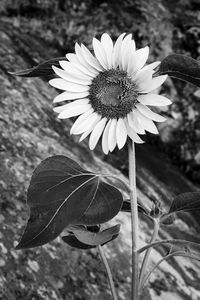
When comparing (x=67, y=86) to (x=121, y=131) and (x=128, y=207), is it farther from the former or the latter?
(x=128, y=207)

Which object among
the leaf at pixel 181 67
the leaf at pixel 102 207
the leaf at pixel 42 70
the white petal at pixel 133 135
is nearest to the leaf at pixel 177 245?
the leaf at pixel 102 207

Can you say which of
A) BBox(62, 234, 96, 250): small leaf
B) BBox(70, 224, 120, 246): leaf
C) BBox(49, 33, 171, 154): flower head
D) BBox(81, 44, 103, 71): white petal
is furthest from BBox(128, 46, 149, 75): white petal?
BBox(62, 234, 96, 250): small leaf

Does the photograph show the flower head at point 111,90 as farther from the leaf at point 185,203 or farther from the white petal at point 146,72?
the leaf at point 185,203

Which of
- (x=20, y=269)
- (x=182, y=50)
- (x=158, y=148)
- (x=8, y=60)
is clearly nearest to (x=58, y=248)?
(x=20, y=269)

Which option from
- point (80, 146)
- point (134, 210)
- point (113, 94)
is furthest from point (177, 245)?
point (80, 146)

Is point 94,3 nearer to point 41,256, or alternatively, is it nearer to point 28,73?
point 41,256
